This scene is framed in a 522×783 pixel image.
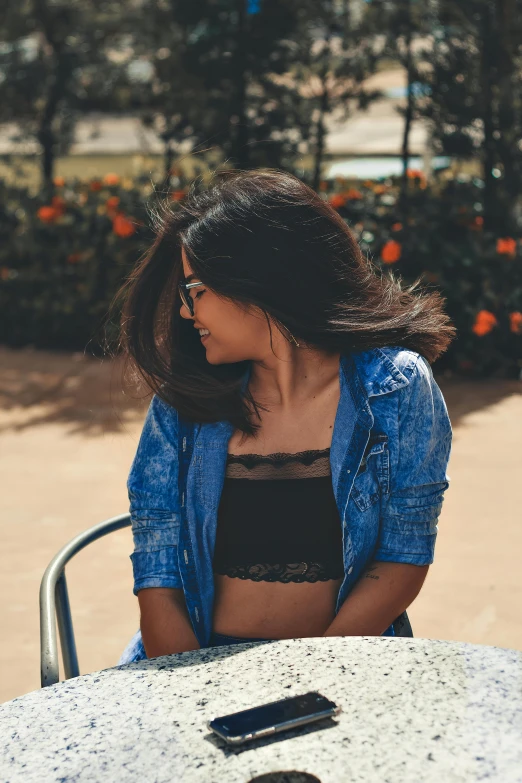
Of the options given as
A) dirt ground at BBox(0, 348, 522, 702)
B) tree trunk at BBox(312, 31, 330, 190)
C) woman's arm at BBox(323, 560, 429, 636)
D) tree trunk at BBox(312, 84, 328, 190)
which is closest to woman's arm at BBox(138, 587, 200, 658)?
woman's arm at BBox(323, 560, 429, 636)

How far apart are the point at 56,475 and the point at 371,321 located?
325 centimetres

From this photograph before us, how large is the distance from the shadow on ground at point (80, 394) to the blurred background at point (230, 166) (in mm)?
18

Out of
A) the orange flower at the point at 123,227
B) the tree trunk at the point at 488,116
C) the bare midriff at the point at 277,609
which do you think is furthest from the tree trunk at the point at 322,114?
the bare midriff at the point at 277,609

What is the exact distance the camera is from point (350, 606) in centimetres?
205

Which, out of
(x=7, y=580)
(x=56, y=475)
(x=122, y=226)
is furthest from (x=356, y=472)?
(x=122, y=226)

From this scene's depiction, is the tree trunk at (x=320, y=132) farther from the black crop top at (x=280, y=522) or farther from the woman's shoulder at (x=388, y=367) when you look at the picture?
the black crop top at (x=280, y=522)

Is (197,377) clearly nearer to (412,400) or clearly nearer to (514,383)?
(412,400)

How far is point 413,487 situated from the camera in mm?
2109

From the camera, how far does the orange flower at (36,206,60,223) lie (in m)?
7.27

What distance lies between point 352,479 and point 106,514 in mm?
2721

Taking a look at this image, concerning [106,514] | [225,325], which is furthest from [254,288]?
[106,514]

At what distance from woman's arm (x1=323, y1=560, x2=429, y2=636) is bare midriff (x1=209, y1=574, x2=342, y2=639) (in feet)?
0.16

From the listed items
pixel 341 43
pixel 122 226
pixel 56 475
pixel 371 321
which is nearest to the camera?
pixel 371 321

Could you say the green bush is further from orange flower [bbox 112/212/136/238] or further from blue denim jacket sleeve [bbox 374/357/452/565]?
blue denim jacket sleeve [bbox 374/357/452/565]
